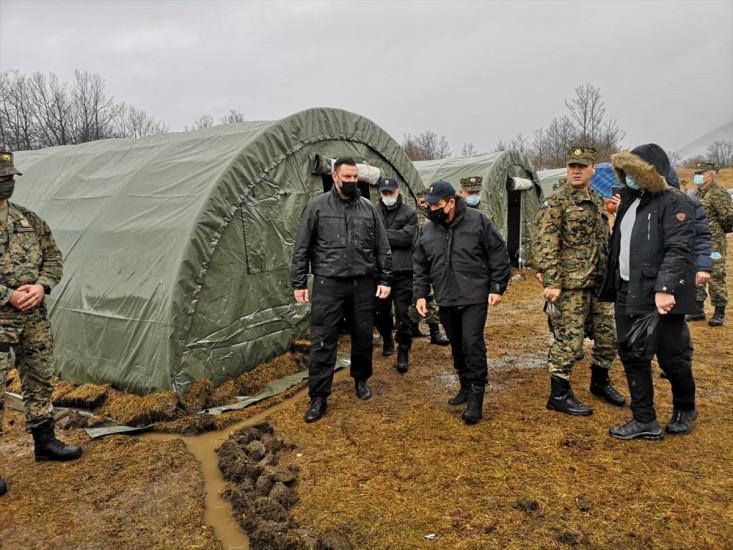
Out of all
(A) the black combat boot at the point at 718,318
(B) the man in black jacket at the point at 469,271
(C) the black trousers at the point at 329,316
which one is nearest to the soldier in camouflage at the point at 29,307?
(C) the black trousers at the point at 329,316

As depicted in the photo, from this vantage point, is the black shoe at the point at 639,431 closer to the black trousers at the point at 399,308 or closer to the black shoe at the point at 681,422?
the black shoe at the point at 681,422

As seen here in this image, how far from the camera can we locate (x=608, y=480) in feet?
9.93

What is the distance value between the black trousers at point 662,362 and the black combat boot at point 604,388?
0.56 meters

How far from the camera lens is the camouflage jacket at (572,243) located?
3.91m

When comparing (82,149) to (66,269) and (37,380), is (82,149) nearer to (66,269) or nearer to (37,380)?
(66,269)

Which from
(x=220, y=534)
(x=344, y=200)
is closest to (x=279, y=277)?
(x=344, y=200)

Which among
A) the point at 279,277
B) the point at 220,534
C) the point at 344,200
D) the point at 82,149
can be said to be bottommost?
the point at 220,534

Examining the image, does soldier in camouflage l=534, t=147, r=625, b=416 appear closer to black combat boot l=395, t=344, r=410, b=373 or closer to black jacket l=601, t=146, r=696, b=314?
black jacket l=601, t=146, r=696, b=314

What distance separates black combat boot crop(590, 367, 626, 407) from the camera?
13.6 ft

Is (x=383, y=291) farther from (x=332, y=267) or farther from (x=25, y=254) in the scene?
(x=25, y=254)

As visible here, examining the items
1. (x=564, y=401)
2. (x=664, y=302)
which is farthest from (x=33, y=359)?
(x=664, y=302)

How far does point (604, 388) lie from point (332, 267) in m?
2.60

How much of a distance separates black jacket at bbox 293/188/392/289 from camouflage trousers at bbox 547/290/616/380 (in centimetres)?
163

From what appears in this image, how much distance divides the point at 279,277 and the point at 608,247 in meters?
3.47
